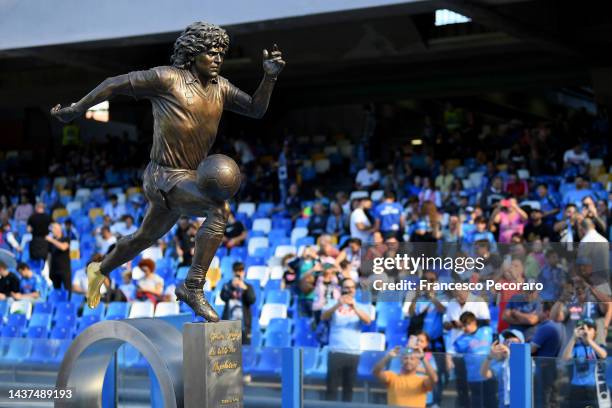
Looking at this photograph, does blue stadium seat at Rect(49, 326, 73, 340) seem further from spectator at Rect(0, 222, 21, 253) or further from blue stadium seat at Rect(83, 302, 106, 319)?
spectator at Rect(0, 222, 21, 253)

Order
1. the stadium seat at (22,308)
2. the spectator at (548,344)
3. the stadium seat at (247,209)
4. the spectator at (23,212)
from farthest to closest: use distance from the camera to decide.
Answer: the spectator at (23,212) → the stadium seat at (247,209) → the stadium seat at (22,308) → the spectator at (548,344)

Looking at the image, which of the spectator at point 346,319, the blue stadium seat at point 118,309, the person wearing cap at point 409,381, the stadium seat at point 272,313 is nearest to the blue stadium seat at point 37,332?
the blue stadium seat at point 118,309

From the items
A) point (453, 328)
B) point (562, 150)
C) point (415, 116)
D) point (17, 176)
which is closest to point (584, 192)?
point (562, 150)

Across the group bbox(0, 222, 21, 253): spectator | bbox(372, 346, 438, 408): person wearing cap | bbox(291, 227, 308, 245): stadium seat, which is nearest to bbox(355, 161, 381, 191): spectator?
bbox(291, 227, 308, 245): stadium seat

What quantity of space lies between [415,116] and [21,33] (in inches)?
457

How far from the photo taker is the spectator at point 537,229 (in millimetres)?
12234

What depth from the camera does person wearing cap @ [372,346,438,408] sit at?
7.26 m

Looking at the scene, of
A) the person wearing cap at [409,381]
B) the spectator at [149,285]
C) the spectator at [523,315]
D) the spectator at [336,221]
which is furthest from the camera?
the spectator at [336,221]

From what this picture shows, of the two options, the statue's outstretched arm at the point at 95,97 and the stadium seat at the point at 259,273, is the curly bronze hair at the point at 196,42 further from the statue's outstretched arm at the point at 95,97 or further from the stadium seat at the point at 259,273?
the stadium seat at the point at 259,273

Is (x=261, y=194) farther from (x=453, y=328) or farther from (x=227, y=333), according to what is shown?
(x=227, y=333)

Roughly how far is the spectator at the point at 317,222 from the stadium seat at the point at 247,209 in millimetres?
2213

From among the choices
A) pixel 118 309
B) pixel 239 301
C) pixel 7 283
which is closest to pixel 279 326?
pixel 239 301

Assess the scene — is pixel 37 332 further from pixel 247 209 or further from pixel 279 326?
pixel 247 209

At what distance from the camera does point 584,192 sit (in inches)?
530
